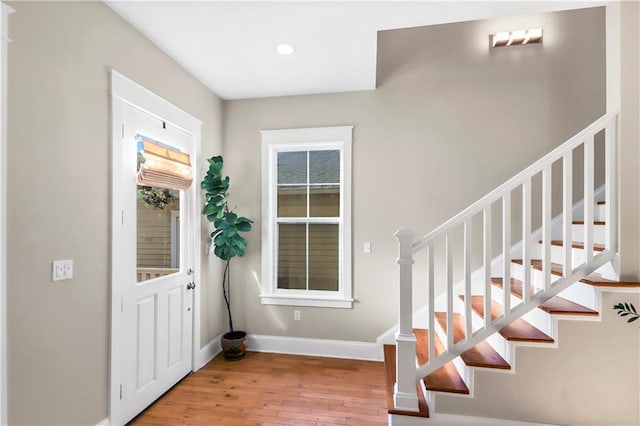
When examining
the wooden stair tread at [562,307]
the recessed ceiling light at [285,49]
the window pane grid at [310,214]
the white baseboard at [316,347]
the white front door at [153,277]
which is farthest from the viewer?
the window pane grid at [310,214]

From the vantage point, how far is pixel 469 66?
311 centimetres

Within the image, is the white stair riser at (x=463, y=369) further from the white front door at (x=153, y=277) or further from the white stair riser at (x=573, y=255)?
the white front door at (x=153, y=277)

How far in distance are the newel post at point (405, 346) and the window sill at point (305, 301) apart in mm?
1151

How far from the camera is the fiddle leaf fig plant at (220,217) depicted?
2947 millimetres

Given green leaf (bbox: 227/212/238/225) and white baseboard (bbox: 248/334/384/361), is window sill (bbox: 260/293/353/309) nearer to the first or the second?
white baseboard (bbox: 248/334/384/361)

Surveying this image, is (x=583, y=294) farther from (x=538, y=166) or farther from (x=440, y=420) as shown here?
(x=440, y=420)

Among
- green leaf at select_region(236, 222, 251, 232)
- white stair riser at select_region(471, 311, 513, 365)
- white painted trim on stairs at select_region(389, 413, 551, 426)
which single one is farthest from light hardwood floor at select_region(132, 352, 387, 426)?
green leaf at select_region(236, 222, 251, 232)

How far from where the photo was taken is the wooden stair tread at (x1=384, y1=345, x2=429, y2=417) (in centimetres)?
203

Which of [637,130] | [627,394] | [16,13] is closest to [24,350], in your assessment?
[16,13]

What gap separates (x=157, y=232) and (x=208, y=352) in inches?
55.6

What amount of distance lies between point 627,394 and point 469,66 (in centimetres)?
284

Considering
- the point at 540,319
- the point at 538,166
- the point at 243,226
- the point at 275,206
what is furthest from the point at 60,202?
the point at 540,319

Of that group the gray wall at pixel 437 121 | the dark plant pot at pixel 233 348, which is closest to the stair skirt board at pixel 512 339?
the gray wall at pixel 437 121

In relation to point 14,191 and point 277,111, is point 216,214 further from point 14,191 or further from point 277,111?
point 14,191
